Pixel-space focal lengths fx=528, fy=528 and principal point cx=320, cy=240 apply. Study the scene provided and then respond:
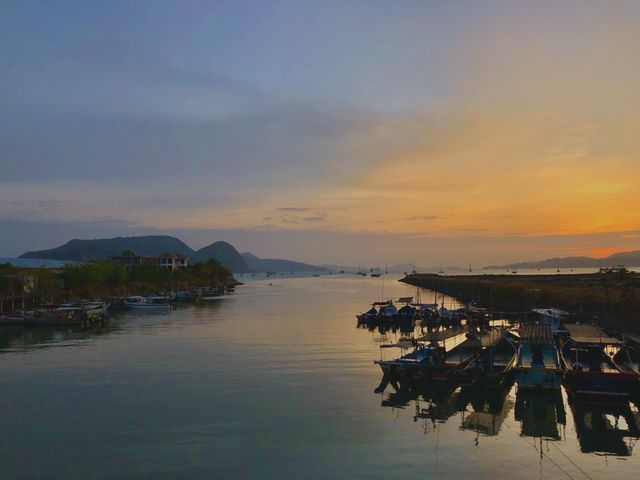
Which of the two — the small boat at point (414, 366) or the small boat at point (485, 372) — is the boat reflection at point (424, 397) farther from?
the small boat at point (485, 372)

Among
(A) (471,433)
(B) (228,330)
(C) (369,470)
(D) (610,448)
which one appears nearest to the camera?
(C) (369,470)

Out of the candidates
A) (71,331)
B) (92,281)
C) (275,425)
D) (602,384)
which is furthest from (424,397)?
(92,281)

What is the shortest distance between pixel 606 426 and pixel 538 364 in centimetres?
590

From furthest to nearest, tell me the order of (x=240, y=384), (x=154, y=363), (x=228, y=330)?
(x=228, y=330), (x=154, y=363), (x=240, y=384)

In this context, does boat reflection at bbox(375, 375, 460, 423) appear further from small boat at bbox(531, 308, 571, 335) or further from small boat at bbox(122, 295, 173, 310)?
small boat at bbox(122, 295, 173, 310)

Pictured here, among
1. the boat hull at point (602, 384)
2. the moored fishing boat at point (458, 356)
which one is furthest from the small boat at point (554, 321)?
the boat hull at point (602, 384)

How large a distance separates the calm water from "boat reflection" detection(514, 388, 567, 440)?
0.29 feet

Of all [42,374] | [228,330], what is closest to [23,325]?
[228,330]

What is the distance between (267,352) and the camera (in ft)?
126

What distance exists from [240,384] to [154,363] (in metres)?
9.15

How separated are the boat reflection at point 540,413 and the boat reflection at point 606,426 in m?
0.65

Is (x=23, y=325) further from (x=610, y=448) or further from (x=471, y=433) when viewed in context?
(x=610, y=448)

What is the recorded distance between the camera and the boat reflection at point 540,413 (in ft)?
68.5

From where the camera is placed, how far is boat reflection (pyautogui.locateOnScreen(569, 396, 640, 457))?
62.8ft
